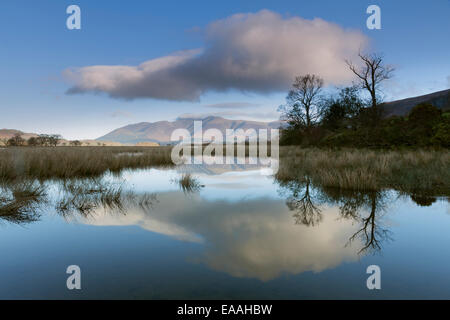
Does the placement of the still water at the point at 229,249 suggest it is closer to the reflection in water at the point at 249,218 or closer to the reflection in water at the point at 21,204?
the reflection in water at the point at 249,218

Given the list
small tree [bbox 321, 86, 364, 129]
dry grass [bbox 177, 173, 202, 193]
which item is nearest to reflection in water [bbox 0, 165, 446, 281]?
dry grass [bbox 177, 173, 202, 193]

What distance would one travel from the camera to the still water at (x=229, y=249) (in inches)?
91.4

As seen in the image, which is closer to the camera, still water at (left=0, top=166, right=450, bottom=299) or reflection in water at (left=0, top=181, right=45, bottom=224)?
Result: still water at (left=0, top=166, right=450, bottom=299)

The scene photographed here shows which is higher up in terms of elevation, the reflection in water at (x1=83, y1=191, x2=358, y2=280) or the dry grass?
the dry grass

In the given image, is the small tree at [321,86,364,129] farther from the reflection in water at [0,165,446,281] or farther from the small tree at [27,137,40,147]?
the small tree at [27,137,40,147]

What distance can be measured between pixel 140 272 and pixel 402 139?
1846cm

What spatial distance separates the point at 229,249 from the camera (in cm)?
326

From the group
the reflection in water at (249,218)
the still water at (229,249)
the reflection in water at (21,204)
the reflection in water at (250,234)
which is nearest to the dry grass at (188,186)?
the reflection in water at (249,218)

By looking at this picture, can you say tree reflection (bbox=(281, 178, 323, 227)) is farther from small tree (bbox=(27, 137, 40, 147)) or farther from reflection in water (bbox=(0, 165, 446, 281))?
small tree (bbox=(27, 137, 40, 147))

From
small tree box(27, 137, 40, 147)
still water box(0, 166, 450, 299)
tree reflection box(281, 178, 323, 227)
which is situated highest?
small tree box(27, 137, 40, 147)

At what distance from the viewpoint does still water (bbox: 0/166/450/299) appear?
232 cm

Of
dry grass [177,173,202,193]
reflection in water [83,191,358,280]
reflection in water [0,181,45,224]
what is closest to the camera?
reflection in water [83,191,358,280]

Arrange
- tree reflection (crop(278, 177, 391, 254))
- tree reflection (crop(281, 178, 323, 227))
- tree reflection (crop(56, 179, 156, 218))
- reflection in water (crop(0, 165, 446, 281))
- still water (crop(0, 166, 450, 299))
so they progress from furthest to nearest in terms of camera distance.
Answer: tree reflection (crop(56, 179, 156, 218)), tree reflection (crop(281, 178, 323, 227)), tree reflection (crop(278, 177, 391, 254)), reflection in water (crop(0, 165, 446, 281)), still water (crop(0, 166, 450, 299))

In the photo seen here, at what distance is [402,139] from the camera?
621 inches
